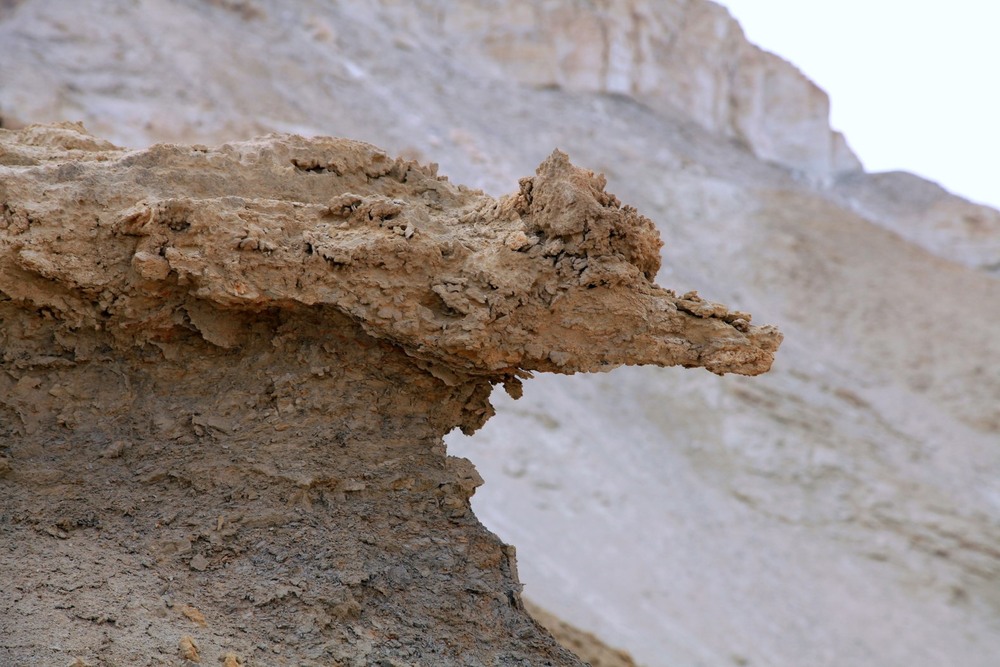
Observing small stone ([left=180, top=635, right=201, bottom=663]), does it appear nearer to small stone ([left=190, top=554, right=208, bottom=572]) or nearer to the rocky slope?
small stone ([left=190, top=554, right=208, bottom=572])

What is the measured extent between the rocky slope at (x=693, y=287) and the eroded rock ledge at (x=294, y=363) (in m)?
6.69

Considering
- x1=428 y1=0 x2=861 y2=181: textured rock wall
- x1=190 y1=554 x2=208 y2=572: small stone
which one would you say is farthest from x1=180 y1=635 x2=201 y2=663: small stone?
x1=428 y1=0 x2=861 y2=181: textured rock wall

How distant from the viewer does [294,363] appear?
4074mm

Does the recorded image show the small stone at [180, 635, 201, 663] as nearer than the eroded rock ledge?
Yes

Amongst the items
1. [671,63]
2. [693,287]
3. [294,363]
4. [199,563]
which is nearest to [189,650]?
[199,563]

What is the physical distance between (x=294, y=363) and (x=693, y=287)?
50.4 feet

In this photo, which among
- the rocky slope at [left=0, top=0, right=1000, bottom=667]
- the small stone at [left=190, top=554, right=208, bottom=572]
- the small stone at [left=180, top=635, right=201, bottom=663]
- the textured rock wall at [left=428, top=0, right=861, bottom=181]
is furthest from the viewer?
the textured rock wall at [left=428, top=0, right=861, bottom=181]

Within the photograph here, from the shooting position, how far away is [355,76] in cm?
Answer: 2064

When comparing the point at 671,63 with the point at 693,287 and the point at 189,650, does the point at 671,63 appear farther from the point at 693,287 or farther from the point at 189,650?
the point at 189,650

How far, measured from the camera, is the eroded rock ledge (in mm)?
3787

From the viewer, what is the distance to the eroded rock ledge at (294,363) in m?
3.79

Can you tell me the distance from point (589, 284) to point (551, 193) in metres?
0.39

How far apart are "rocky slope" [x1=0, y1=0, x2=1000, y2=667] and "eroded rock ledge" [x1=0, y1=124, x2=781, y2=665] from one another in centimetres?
669

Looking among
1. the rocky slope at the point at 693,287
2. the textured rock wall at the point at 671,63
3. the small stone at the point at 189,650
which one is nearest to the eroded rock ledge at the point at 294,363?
the small stone at the point at 189,650
